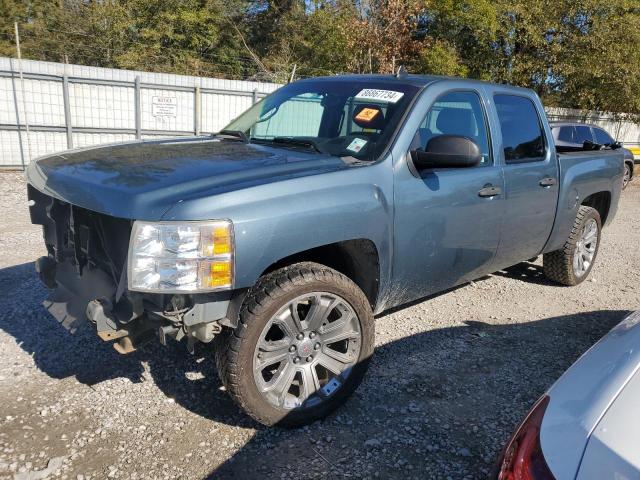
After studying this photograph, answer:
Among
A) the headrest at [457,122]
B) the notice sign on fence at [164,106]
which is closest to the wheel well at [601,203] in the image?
the headrest at [457,122]

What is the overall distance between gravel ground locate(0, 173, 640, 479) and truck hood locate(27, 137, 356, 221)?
1235 millimetres

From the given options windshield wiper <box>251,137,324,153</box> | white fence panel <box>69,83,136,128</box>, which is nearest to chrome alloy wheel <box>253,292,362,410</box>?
windshield wiper <box>251,137,324,153</box>

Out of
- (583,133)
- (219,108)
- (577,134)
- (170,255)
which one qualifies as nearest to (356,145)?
(170,255)

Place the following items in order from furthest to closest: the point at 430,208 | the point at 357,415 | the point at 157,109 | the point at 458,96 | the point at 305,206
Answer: the point at 157,109 → the point at 458,96 → the point at 430,208 → the point at 357,415 → the point at 305,206

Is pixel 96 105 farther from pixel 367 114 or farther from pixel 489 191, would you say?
pixel 489 191

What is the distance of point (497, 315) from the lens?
16.0 ft

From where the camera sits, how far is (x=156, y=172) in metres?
2.80

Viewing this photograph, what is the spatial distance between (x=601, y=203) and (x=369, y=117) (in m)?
3.77

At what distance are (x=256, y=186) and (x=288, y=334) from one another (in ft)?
2.75

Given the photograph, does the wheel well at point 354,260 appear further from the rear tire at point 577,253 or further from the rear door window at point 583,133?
the rear door window at point 583,133

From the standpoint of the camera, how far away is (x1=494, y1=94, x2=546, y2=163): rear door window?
4191 millimetres

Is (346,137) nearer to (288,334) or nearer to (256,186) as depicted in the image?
(256,186)

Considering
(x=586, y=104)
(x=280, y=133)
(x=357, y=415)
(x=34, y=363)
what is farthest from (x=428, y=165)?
(x=586, y=104)

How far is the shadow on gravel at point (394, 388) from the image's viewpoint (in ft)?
9.18
